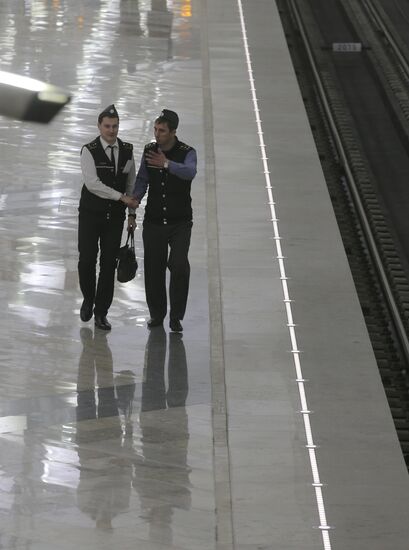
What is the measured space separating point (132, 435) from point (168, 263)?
171 cm

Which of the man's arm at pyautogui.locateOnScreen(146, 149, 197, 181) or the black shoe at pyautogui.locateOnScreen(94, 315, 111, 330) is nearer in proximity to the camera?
the man's arm at pyautogui.locateOnScreen(146, 149, 197, 181)

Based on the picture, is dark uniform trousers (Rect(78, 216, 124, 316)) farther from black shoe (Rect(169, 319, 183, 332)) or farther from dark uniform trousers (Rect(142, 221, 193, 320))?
black shoe (Rect(169, 319, 183, 332))

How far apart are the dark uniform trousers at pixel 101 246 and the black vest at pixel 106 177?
42mm

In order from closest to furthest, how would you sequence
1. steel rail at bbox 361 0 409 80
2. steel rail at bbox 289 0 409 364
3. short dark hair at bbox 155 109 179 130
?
1. short dark hair at bbox 155 109 179 130
2. steel rail at bbox 289 0 409 364
3. steel rail at bbox 361 0 409 80

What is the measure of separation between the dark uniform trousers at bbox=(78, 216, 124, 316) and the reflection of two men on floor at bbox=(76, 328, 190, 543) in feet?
0.95

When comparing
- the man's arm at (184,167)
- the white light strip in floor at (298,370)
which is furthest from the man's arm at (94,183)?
the white light strip in floor at (298,370)

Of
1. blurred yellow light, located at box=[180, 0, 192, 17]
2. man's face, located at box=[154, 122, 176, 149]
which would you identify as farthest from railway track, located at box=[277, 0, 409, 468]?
man's face, located at box=[154, 122, 176, 149]

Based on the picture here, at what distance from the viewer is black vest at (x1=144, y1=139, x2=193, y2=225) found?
824 cm

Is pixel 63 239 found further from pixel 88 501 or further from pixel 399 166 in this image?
pixel 399 166

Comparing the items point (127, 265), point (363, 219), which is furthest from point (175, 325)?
point (363, 219)

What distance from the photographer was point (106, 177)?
8289mm

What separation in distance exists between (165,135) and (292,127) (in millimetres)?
6088

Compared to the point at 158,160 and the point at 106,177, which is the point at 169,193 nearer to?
the point at 158,160

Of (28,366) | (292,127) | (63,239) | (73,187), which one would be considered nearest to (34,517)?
(28,366)
